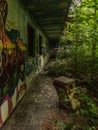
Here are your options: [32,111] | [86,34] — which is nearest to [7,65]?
[32,111]

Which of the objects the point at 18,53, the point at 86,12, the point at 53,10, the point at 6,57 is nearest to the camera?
the point at 6,57

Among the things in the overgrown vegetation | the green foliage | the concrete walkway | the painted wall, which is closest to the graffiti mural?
the painted wall

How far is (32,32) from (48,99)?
301cm

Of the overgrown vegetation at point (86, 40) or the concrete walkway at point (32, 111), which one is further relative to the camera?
the overgrown vegetation at point (86, 40)

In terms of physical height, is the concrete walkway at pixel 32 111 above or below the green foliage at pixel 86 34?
below

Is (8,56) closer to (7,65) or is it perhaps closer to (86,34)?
(7,65)

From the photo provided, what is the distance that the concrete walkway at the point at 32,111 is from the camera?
3062 millimetres

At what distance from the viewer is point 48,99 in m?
4.55

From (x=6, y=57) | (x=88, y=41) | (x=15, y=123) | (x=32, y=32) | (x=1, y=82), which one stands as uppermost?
(x=32, y=32)

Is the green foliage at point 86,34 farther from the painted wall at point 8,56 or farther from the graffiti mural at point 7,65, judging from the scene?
the graffiti mural at point 7,65

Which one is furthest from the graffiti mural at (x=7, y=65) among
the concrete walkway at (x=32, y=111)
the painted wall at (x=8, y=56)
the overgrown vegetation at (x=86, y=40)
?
the overgrown vegetation at (x=86, y=40)

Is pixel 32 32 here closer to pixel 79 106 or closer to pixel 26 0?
pixel 26 0

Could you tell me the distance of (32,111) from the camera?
372 centimetres

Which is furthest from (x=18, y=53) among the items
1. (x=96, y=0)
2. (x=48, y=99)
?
(x=96, y=0)
